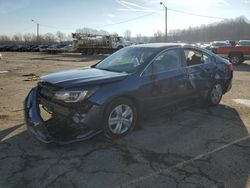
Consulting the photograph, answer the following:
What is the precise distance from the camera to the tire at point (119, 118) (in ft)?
15.0

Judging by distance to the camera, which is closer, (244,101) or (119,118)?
(119,118)

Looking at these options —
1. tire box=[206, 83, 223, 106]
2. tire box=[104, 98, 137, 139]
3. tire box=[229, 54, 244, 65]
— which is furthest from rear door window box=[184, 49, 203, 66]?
tire box=[229, 54, 244, 65]

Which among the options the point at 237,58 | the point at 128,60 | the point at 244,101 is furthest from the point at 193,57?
the point at 237,58

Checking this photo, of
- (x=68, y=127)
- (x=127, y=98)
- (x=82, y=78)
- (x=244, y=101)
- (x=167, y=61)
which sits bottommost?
(x=244, y=101)

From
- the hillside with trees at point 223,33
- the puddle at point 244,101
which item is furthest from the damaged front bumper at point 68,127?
the hillside with trees at point 223,33

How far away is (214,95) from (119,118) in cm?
310

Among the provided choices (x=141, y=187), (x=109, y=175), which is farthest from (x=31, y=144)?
(x=141, y=187)

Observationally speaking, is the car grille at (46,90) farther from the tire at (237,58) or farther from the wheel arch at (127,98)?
the tire at (237,58)

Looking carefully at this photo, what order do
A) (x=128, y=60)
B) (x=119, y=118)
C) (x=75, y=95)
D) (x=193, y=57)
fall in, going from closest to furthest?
(x=75, y=95) < (x=119, y=118) < (x=128, y=60) < (x=193, y=57)

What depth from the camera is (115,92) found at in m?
4.54

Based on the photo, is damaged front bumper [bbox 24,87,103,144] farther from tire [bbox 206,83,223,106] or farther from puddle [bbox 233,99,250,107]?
puddle [bbox 233,99,250,107]

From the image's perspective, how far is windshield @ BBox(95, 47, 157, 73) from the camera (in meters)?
5.22

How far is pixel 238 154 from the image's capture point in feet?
13.9

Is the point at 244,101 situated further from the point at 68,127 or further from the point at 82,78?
the point at 68,127
